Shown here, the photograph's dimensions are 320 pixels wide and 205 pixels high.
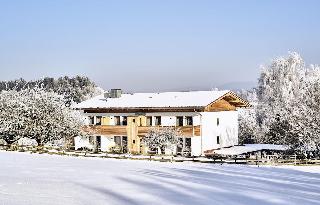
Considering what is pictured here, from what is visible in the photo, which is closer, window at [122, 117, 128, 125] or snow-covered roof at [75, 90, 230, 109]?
snow-covered roof at [75, 90, 230, 109]

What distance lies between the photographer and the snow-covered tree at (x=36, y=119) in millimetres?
48469

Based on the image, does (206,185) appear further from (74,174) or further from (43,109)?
(43,109)

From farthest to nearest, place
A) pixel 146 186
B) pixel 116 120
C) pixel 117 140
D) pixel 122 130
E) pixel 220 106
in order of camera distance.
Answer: pixel 116 120 < pixel 117 140 < pixel 220 106 < pixel 122 130 < pixel 146 186

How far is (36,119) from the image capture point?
160ft

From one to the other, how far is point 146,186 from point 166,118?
2753 centimetres

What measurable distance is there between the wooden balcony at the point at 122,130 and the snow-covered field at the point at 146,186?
52.0 feet

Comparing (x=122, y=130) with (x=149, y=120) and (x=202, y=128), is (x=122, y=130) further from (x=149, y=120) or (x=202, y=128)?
(x=202, y=128)

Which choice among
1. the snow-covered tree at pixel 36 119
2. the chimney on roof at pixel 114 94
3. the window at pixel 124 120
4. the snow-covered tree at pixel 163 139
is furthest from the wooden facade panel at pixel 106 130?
the chimney on roof at pixel 114 94

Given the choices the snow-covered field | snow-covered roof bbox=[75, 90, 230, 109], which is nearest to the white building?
snow-covered roof bbox=[75, 90, 230, 109]

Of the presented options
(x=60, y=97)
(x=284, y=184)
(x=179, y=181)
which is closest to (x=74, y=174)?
(x=179, y=181)

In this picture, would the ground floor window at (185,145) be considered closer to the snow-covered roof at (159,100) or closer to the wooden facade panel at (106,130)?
the snow-covered roof at (159,100)

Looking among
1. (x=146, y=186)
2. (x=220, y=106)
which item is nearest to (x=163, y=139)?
(x=220, y=106)

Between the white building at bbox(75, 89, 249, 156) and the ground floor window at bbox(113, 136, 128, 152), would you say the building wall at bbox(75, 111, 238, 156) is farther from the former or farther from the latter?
the ground floor window at bbox(113, 136, 128, 152)

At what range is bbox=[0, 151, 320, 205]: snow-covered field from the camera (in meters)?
19.3
